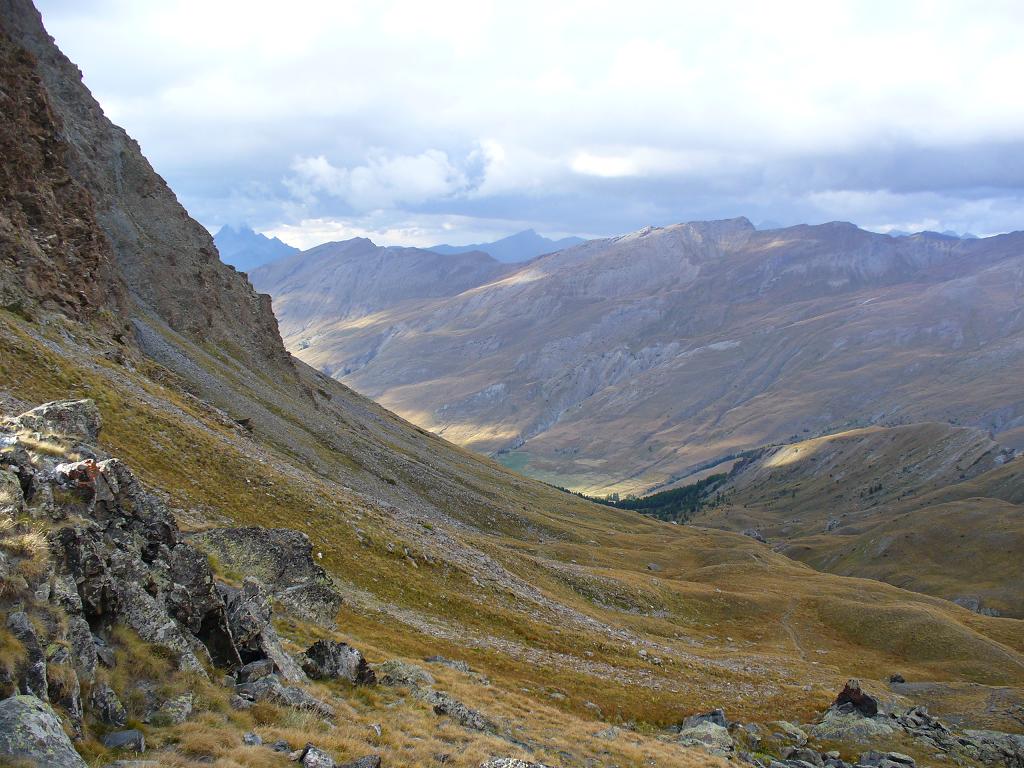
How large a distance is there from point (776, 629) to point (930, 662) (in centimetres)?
1502

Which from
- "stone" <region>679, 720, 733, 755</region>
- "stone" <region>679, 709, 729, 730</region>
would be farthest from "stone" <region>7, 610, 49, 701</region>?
"stone" <region>679, 709, 729, 730</region>

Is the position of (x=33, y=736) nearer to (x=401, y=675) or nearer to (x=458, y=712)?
(x=458, y=712)

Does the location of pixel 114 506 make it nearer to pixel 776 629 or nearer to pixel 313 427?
pixel 776 629

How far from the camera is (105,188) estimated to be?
107 m

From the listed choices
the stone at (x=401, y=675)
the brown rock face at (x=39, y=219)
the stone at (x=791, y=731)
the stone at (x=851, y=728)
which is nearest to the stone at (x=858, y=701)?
the stone at (x=851, y=728)

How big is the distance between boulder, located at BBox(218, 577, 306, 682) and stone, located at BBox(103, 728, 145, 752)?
219 inches

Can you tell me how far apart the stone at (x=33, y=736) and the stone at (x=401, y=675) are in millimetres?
13652

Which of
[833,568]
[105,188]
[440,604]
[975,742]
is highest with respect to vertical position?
[105,188]

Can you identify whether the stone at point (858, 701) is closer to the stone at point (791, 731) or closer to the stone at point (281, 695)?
the stone at point (791, 731)

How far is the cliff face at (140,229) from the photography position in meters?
99.8

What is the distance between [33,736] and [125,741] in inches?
95.0

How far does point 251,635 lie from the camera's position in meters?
19.1

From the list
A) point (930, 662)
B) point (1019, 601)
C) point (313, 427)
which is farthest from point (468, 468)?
point (1019, 601)

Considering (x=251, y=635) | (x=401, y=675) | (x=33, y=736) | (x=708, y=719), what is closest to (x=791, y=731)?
(x=708, y=719)
